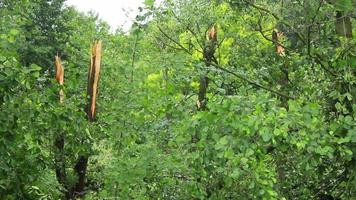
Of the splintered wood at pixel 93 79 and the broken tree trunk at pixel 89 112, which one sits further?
the splintered wood at pixel 93 79

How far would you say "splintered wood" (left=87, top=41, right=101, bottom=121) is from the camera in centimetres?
730

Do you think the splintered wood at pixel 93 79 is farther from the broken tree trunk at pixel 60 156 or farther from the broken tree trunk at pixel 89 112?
the broken tree trunk at pixel 60 156

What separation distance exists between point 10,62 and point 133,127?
1822 mm

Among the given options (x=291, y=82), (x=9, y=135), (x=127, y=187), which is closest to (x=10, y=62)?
(x=9, y=135)

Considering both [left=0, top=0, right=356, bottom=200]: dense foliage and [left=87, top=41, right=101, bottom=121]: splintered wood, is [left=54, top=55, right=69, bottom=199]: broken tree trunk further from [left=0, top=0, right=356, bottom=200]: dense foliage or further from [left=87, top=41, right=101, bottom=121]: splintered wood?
[left=87, top=41, right=101, bottom=121]: splintered wood

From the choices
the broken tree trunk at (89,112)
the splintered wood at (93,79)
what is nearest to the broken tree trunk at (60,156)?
the broken tree trunk at (89,112)

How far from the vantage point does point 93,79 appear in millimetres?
7598

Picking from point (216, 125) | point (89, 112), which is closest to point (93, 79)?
point (89, 112)

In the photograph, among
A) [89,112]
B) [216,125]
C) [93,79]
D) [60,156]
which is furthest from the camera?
[93,79]

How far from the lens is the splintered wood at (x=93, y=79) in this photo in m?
7.30

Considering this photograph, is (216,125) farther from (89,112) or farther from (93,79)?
(93,79)

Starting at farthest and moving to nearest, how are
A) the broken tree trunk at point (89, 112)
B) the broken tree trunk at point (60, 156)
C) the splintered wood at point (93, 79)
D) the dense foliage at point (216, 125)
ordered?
the splintered wood at point (93, 79), the broken tree trunk at point (89, 112), the broken tree trunk at point (60, 156), the dense foliage at point (216, 125)

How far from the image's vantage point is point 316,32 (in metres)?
4.35

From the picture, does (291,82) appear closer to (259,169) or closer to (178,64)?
(178,64)
